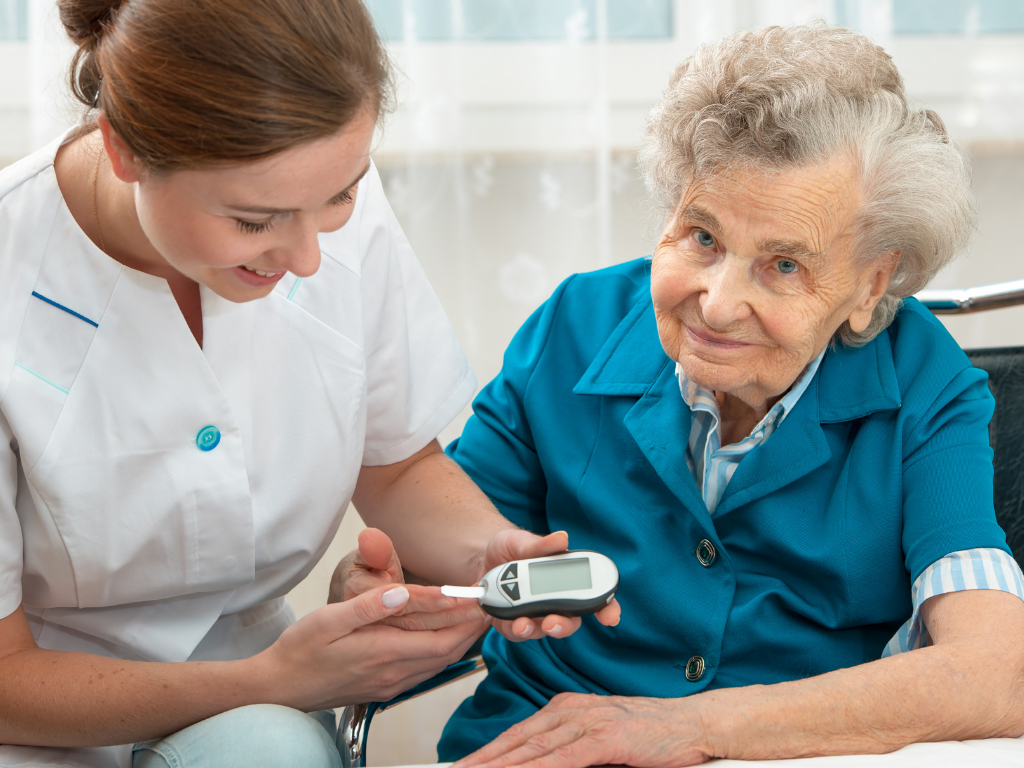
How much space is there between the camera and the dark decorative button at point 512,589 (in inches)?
41.9

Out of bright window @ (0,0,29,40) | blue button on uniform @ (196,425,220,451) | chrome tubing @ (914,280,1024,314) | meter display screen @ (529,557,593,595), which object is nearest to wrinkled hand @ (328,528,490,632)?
meter display screen @ (529,557,593,595)

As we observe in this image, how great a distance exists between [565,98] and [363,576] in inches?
48.8

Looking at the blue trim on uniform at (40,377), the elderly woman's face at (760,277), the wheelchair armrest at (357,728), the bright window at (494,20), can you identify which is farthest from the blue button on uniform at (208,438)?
the bright window at (494,20)

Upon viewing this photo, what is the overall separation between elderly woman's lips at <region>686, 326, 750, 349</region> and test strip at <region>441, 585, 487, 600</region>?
0.44m

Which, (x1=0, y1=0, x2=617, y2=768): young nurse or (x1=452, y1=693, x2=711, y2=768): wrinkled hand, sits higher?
(x1=0, y1=0, x2=617, y2=768): young nurse

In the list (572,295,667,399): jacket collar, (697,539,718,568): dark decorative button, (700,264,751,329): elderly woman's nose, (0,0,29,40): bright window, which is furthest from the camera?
(0,0,29,40): bright window

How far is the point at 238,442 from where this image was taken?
1142 mm

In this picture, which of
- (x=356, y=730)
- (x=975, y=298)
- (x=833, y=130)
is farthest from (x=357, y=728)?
(x=975, y=298)

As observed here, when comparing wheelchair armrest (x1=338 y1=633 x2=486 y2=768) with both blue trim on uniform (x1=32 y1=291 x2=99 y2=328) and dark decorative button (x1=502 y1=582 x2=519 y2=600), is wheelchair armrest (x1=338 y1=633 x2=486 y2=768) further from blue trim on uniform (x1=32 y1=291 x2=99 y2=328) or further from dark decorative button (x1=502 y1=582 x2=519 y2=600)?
blue trim on uniform (x1=32 y1=291 x2=99 y2=328)

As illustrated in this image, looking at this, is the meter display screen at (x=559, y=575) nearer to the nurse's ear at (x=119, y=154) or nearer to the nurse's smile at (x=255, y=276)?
the nurse's smile at (x=255, y=276)

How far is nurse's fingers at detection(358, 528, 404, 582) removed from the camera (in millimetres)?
1161

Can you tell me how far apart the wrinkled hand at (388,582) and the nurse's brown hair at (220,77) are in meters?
0.49

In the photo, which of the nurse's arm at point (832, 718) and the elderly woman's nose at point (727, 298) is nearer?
the nurse's arm at point (832, 718)

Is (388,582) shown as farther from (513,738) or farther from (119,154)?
(119,154)
